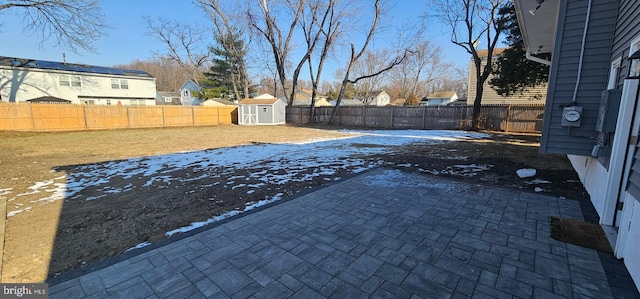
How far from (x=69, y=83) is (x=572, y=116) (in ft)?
98.5

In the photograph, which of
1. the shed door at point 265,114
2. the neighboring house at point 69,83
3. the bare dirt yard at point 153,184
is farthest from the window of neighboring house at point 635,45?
the neighboring house at point 69,83

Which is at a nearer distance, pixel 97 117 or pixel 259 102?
pixel 97 117

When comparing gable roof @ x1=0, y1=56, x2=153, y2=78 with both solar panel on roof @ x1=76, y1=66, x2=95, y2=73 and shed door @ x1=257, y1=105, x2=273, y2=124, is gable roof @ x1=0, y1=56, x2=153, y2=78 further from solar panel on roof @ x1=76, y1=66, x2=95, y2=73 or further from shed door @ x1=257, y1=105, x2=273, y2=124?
shed door @ x1=257, y1=105, x2=273, y2=124

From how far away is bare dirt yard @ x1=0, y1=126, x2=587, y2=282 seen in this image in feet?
8.94

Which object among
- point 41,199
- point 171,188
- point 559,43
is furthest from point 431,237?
point 41,199

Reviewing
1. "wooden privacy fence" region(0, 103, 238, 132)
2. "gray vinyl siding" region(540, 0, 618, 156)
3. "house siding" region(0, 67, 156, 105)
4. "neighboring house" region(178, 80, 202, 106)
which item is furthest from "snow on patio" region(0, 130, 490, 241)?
"neighboring house" region(178, 80, 202, 106)

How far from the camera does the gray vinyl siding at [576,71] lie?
11.9 feet

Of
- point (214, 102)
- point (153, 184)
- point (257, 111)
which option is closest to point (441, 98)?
point (257, 111)

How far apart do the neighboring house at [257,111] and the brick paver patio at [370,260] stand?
18.1 meters

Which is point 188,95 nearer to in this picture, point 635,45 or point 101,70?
point 101,70

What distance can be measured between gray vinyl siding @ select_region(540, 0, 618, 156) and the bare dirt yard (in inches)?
32.8

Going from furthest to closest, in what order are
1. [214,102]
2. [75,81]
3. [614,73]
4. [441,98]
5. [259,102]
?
[441,98] → [214,102] → [75,81] → [259,102] → [614,73]

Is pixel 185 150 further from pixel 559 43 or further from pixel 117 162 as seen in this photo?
pixel 559 43

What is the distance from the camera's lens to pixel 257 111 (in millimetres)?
20734
